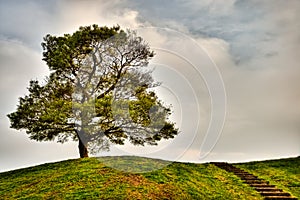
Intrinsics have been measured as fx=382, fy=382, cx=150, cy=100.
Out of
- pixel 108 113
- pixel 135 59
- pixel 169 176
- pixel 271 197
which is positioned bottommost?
pixel 271 197

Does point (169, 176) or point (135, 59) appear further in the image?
point (135, 59)

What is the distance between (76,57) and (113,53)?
303cm

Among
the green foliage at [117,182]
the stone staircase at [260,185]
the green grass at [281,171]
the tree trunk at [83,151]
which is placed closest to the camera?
the green foliage at [117,182]

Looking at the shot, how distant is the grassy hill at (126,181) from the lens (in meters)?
18.8

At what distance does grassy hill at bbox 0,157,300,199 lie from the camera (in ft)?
61.8

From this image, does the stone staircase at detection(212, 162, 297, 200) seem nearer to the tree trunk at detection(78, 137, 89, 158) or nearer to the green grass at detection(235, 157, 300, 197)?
the green grass at detection(235, 157, 300, 197)

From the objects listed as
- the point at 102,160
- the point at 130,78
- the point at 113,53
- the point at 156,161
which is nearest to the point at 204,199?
the point at 156,161

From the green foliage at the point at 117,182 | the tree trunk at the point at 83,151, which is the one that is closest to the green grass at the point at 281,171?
the green foliage at the point at 117,182

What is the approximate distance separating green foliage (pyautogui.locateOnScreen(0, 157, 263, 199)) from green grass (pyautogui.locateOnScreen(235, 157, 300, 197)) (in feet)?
9.73

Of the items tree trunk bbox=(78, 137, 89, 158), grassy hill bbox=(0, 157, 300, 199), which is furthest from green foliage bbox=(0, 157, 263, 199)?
tree trunk bbox=(78, 137, 89, 158)

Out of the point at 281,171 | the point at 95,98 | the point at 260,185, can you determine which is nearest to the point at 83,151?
the point at 95,98

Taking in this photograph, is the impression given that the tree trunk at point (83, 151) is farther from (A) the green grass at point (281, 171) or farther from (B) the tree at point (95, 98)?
(A) the green grass at point (281, 171)

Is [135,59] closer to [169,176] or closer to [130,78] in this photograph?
[130,78]

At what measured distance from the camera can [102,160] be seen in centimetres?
2703
